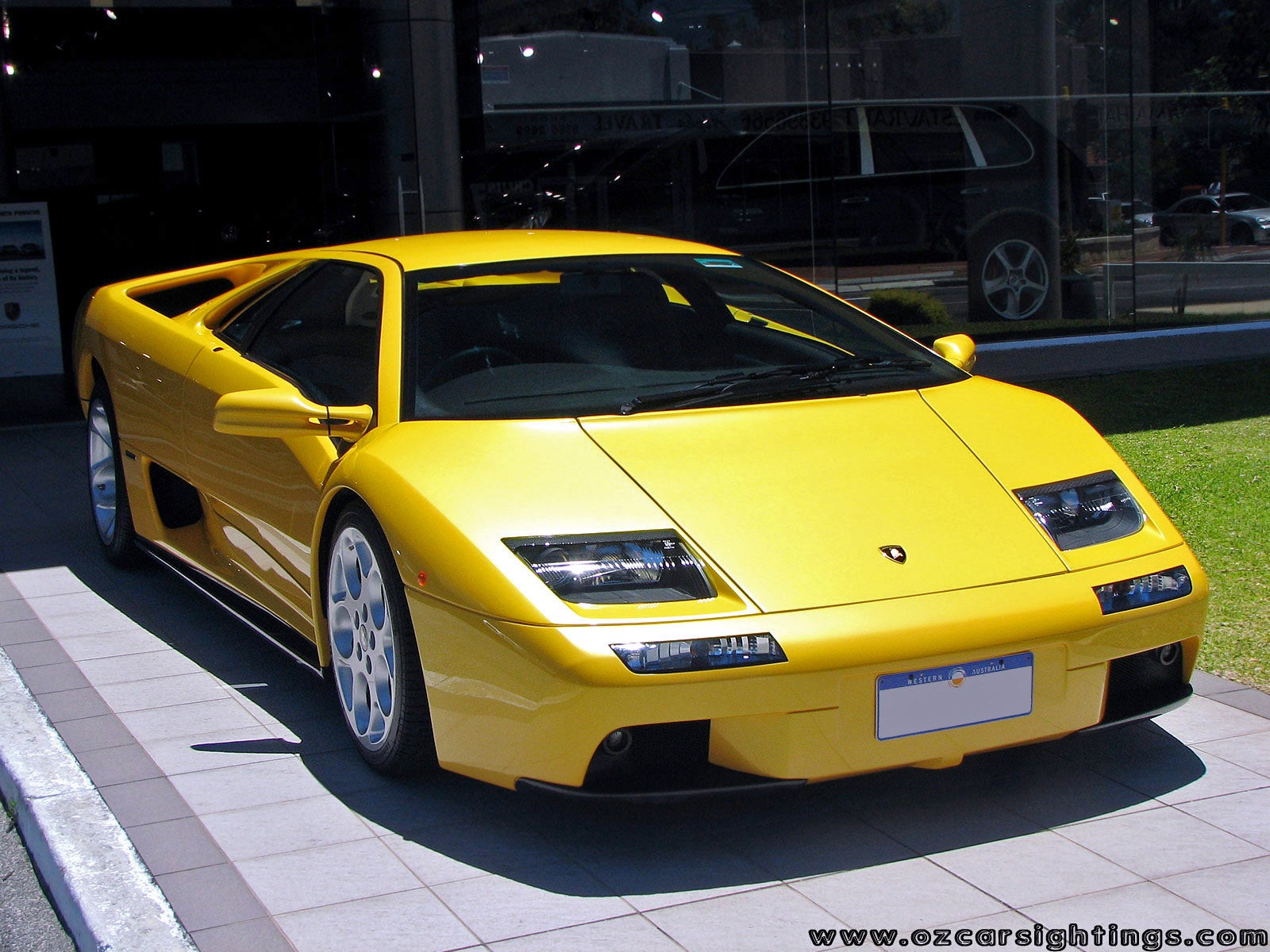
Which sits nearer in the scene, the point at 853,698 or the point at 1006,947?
the point at 1006,947

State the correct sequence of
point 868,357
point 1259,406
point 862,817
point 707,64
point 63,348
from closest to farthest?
point 862,817
point 868,357
point 1259,406
point 63,348
point 707,64

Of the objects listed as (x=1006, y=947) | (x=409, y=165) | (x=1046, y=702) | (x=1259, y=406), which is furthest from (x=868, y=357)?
(x=409, y=165)

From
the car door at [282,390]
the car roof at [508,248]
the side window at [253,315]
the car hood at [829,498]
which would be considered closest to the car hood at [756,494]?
the car hood at [829,498]

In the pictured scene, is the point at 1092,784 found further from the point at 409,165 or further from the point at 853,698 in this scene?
the point at 409,165

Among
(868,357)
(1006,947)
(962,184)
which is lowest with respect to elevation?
(1006,947)

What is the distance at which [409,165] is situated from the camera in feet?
34.8

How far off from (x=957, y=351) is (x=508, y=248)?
1.33 metres

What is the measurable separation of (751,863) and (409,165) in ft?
27.4

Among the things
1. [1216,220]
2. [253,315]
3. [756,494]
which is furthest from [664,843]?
[1216,220]

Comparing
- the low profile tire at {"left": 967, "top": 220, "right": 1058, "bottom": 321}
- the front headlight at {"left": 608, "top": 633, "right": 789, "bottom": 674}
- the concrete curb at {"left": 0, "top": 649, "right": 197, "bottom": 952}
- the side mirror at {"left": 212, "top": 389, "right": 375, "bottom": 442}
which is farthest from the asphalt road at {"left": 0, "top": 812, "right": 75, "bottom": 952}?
the low profile tire at {"left": 967, "top": 220, "right": 1058, "bottom": 321}

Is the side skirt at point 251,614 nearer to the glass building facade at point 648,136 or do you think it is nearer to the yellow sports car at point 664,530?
the yellow sports car at point 664,530

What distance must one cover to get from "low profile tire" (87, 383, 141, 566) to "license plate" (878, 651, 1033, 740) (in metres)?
A: 3.42

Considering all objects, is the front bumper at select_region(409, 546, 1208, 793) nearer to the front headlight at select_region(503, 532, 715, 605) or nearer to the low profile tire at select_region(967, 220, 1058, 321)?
the front headlight at select_region(503, 532, 715, 605)

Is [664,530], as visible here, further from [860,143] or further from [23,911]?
[860,143]
